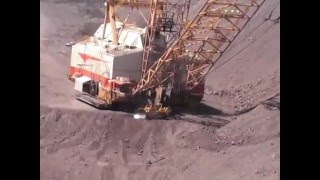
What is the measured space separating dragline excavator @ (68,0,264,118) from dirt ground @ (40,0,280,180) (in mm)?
102

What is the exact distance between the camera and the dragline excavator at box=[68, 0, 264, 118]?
17.6 ft

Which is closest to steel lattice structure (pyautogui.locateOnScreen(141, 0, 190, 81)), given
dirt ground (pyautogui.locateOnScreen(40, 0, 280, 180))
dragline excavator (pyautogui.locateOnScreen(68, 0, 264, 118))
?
dragline excavator (pyautogui.locateOnScreen(68, 0, 264, 118))

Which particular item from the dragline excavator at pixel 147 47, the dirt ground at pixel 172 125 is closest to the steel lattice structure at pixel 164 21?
the dragline excavator at pixel 147 47

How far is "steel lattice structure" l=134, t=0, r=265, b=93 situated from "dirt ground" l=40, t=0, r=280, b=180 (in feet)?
0.32

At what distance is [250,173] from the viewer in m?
5.44

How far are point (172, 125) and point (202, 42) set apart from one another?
2.51 feet

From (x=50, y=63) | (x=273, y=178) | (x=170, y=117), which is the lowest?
(x=273, y=178)

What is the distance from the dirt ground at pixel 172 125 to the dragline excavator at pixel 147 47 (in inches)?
4.0

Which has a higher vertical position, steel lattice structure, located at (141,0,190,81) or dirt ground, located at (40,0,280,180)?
steel lattice structure, located at (141,0,190,81)

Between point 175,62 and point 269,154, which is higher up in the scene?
point 175,62

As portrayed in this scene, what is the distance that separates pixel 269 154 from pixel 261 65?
30.4 inches

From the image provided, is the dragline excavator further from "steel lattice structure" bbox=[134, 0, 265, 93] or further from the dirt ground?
the dirt ground
